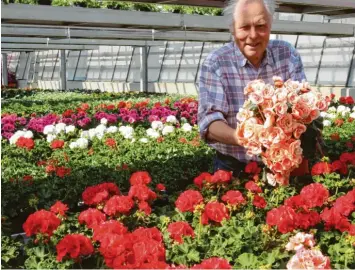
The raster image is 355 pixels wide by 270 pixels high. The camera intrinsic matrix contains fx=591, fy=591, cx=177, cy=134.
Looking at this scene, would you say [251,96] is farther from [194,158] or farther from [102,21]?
[102,21]

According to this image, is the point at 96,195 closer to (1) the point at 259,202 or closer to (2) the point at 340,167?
(1) the point at 259,202

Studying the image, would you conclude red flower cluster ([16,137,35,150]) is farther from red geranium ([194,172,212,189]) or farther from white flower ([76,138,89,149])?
red geranium ([194,172,212,189])

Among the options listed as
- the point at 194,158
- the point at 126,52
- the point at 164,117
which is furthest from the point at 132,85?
the point at 194,158

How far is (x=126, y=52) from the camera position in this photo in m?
25.8

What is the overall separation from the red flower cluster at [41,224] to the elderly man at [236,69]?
30.3 inches

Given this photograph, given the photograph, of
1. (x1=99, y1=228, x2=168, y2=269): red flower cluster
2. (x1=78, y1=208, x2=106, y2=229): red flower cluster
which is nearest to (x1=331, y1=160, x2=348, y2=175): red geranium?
(x1=78, y1=208, x2=106, y2=229): red flower cluster

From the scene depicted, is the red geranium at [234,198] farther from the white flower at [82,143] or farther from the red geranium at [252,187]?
the white flower at [82,143]

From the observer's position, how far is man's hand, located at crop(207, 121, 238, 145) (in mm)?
2354

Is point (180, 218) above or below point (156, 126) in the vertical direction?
above

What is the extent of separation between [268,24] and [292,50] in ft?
1.01

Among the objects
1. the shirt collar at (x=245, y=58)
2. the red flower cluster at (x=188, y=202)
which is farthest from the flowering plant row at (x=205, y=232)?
the shirt collar at (x=245, y=58)

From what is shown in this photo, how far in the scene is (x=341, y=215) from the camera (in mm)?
2178

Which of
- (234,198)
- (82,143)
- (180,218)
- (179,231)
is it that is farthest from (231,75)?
(82,143)

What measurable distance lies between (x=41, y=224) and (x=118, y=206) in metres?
0.37
